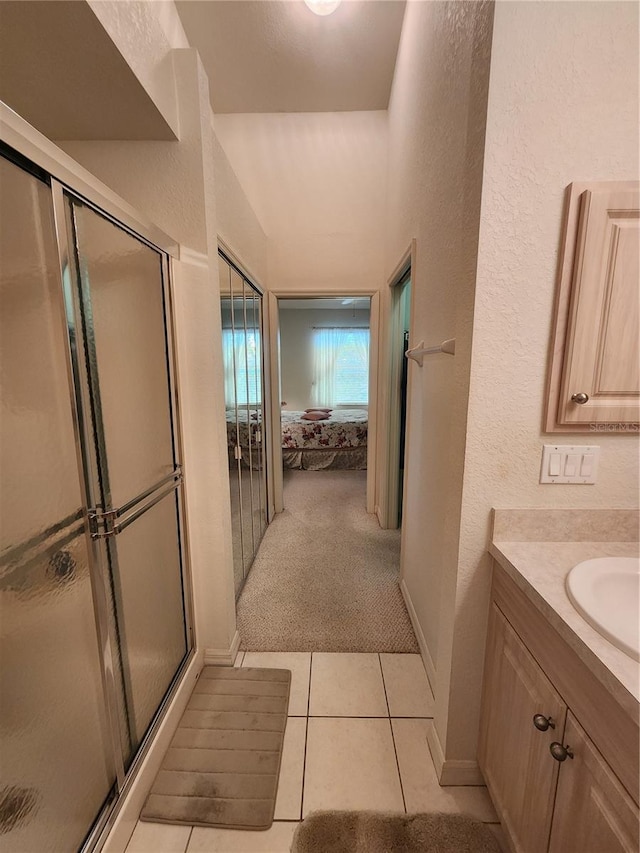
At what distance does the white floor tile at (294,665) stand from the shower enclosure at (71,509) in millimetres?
542

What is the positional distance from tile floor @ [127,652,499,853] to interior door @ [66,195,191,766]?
0.45m

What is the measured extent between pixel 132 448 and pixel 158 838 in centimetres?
122

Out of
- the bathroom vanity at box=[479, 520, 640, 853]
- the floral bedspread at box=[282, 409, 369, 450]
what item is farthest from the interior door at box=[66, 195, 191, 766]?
the floral bedspread at box=[282, 409, 369, 450]

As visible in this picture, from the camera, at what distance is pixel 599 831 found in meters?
0.63

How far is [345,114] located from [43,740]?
3836 mm

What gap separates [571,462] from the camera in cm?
97

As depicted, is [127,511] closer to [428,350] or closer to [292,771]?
[292,771]

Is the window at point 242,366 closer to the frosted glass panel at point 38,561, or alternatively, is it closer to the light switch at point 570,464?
the frosted glass panel at point 38,561

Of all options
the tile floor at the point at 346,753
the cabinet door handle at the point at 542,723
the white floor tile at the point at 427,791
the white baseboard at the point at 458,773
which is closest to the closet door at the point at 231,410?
the tile floor at the point at 346,753

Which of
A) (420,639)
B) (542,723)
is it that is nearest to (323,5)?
(542,723)

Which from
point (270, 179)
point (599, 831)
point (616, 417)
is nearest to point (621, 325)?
point (616, 417)

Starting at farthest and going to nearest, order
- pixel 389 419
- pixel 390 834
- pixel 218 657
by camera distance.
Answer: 1. pixel 389 419
2. pixel 218 657
3. pixel 390 834

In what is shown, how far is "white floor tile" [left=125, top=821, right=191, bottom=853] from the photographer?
103cm

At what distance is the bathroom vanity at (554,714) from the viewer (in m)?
0.60
